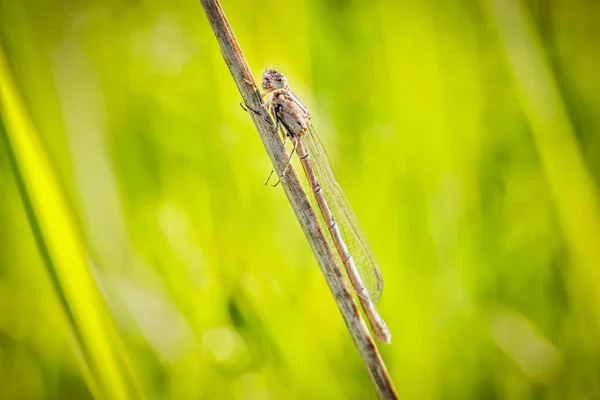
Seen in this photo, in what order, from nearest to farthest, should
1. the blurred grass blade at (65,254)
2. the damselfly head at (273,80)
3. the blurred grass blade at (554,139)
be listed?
the blurred grass blade at (65,254)
the blurred grass blade at (554,139)
the damselfly head at (273,80)

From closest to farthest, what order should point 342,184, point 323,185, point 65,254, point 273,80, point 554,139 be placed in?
point 65,254, point 554,139, point 273,80, point 323,185, point 342,184

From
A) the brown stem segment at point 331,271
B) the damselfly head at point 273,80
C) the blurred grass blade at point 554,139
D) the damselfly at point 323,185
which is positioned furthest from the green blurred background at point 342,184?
the brown stem segment at point 331,271

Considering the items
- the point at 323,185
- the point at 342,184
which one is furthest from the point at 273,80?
the point at 342,184

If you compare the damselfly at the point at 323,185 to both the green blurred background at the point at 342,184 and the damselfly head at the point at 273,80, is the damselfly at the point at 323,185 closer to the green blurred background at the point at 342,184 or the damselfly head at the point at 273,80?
the damselfly head at the point at 273,80

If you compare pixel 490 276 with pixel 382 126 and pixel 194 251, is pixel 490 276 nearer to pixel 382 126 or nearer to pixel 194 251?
pixel 382 126

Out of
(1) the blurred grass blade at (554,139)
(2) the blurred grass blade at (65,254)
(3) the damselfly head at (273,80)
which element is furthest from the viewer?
(3) the damselfly head at (273,80)

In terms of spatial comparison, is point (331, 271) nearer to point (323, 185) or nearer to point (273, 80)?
point (323, 185)

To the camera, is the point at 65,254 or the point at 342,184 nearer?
the point at 65,254

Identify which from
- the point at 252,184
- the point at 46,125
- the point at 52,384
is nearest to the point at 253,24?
the point at 252,184
